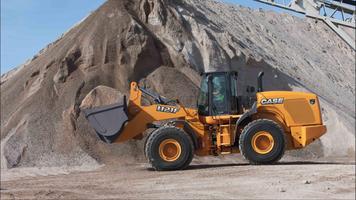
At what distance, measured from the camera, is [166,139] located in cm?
1359

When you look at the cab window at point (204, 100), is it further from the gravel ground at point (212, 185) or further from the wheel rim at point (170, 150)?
the gravel ground at point (212, 185)

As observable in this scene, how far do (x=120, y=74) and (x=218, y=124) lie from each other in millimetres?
10798

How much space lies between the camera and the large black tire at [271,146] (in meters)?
13.4

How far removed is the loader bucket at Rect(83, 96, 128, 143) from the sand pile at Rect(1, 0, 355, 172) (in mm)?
5214

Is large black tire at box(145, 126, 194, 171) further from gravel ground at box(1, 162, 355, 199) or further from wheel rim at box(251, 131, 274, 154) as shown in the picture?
wheel rim at box(251, 131, 274, 154)

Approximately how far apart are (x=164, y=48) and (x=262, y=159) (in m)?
14.0

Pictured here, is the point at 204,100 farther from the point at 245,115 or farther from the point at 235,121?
the point at 245,115

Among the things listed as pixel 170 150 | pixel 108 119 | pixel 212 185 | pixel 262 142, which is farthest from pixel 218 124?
pixel 212 185

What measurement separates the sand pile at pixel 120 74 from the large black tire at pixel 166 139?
585 centimetres

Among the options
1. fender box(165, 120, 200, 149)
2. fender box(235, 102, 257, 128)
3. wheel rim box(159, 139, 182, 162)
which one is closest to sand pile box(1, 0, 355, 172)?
fender box(165, 120, 200, 149)

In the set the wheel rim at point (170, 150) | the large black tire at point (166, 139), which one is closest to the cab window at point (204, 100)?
the large black tire at point (166, 139)

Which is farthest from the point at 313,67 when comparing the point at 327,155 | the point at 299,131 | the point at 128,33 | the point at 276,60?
the point at 299,131

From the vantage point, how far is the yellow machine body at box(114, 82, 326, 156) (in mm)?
13938

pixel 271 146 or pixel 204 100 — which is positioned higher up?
pixel 204 100
